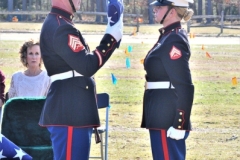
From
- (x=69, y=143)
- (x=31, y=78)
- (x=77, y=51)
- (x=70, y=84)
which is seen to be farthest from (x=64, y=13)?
(x=31, y=78)

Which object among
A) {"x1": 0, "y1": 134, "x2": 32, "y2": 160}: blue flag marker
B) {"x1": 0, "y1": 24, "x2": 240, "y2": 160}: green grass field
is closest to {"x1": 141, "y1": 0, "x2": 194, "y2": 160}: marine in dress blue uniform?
{"x1": 0, "y1": 134, "x2": 32, "y2": 160}: blue flag marker

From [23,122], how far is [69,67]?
1.67 metres

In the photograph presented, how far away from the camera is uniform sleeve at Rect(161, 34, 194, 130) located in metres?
4.48

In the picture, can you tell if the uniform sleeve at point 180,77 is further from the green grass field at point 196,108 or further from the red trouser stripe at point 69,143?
the green grass field at point 196,108

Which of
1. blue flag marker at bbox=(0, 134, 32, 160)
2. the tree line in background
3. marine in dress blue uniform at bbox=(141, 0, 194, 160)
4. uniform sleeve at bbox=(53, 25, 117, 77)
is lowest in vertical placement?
the tree line in background

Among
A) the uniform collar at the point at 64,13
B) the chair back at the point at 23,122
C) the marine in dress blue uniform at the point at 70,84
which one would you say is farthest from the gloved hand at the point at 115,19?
the chair back at the point at 23,122

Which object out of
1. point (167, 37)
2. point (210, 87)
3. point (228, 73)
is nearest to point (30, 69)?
point (167, 37)

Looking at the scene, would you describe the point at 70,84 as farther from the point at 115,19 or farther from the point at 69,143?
the point at 115,19

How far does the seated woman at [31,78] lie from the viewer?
6.55 meters

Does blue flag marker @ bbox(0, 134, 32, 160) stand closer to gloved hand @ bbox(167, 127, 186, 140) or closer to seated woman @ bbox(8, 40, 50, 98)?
gloved hand @ bbox(167, 127, 186, 140)

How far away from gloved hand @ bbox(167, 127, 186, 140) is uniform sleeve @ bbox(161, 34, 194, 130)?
23 millimetres

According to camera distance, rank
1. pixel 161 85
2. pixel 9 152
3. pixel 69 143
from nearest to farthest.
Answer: pixel 69 143
pixel 161 85
pixel 9 152

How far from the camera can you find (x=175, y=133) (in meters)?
4.48

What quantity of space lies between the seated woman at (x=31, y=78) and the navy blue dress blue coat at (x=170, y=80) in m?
2.03
